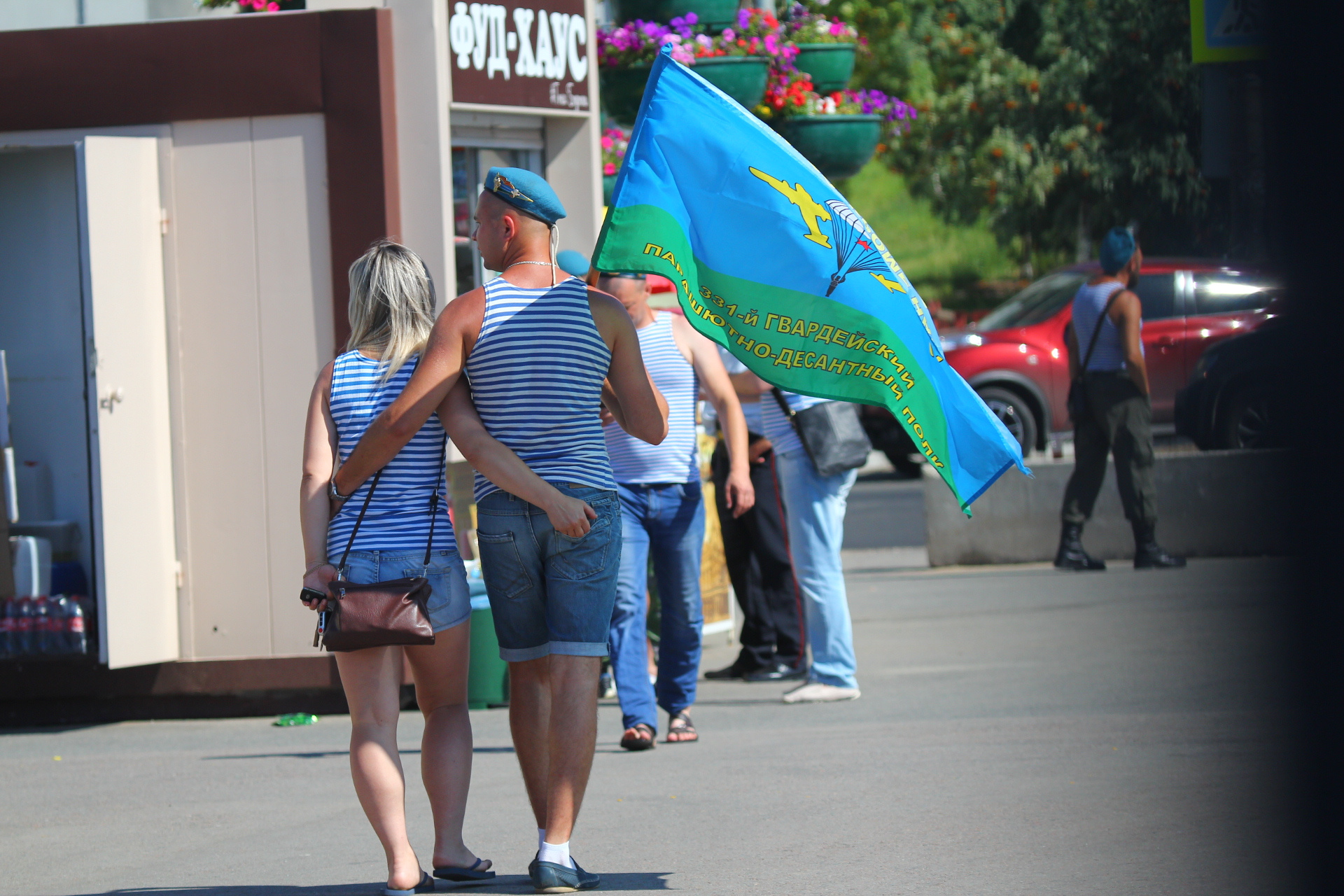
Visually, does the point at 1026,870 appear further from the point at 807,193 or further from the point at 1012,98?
the point at 1012,98

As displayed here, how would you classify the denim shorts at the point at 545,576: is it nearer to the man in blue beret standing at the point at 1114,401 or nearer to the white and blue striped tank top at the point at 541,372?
the white and blue striped tank top at the point at 541,372

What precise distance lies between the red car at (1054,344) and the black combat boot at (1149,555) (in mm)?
4240

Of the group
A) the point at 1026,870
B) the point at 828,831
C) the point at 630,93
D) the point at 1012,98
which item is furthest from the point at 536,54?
the point at 1012,98

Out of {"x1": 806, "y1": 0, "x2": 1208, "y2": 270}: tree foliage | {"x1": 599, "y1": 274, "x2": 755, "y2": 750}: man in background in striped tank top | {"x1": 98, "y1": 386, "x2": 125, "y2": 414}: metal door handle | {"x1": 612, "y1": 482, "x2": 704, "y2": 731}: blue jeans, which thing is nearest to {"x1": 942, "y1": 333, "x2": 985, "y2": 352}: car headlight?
{"x1": 806, "y1": 0, "x2": 1208, "y2": 270}: tree foliage

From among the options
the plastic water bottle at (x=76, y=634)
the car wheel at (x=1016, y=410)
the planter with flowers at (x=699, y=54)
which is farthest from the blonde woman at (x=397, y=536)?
the car wheel at (x=1016, y=410)

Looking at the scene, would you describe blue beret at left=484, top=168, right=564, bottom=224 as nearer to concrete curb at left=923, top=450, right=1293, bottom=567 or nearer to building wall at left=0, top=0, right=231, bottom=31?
building wall at left=0, top=0, right=231, bottom=31

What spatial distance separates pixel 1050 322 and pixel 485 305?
1323 centimetres

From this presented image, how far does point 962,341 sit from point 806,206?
12.6 meters

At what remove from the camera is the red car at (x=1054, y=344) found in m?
14.9

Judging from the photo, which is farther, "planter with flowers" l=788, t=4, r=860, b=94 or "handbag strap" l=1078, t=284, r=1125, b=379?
"planter with flowers" l=788, t=4, r=860, b=94

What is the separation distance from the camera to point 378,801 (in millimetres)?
3959

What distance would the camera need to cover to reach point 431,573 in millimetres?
4035

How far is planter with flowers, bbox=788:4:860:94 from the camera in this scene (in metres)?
9.98

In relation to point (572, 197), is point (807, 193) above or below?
below
